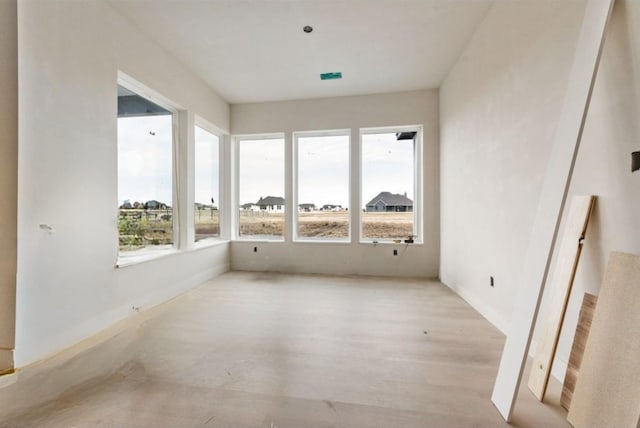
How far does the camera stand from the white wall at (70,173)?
1835 mm

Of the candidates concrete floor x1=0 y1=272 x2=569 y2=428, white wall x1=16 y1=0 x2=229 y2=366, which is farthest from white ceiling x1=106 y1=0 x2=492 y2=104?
concrete floor x1=0 y1=272 x2=569 y2=428

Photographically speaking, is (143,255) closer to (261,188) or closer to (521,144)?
(261,188)

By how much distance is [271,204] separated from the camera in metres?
4.81

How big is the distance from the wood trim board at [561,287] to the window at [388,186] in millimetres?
2917

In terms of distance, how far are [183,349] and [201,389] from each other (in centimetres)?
58

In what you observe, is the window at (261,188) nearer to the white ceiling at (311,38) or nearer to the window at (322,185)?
the window at (322,185)

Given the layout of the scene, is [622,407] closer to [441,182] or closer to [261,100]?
[441,182]

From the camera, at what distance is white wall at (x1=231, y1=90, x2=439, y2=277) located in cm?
423

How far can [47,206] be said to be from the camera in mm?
1961

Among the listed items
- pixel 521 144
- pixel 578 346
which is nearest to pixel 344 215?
pixel 521 144

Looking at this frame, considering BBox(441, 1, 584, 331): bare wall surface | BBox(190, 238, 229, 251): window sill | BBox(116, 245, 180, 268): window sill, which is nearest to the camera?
BBox(441, 1, 584, 331): bare wall surface

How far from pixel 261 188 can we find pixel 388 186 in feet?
7.49

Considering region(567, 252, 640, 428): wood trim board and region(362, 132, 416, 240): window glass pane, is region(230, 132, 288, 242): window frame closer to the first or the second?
region(362, 132, 416, 240): window glass pane

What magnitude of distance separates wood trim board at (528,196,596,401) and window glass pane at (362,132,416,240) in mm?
2921
